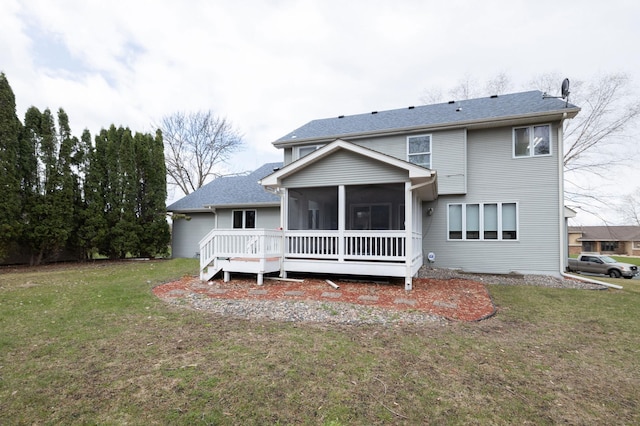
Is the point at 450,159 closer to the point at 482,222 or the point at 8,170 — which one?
the point at 482,222

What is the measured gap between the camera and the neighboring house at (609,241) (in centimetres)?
4378

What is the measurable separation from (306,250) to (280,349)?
507 centimetres

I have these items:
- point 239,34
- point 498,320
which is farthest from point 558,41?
point 498,320

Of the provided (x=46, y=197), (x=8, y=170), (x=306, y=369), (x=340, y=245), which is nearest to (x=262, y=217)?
(x=340, y=245)

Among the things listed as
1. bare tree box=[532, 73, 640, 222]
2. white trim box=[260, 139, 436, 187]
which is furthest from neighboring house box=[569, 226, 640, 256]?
white trim box=[260, 139, 436, 187]

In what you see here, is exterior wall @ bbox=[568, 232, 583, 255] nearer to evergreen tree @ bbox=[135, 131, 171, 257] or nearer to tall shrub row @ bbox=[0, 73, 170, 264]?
evergreen tree @ bbox=[135, 131, 171, 257]

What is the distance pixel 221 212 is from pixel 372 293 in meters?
10.8

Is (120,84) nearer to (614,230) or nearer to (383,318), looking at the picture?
(383,318)

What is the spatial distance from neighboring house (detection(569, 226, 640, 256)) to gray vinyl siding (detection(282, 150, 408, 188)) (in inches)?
1965

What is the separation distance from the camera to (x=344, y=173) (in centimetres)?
845

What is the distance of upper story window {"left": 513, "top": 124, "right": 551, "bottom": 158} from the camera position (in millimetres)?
10555

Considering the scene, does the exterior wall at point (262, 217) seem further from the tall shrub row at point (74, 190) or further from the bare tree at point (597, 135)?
the bare tree at point (597, 135)

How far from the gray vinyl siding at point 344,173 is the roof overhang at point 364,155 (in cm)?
16

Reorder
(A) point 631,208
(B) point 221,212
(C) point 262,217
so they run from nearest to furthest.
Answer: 1. (C) point 262,217
2. (B) point 221,212
3. (A) point 631,208
